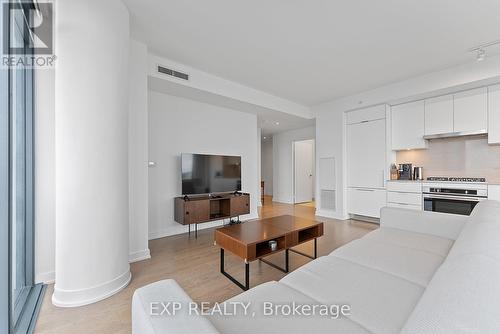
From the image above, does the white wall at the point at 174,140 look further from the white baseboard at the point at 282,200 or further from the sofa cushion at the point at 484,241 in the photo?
the sofa cushion at the point at 484,241

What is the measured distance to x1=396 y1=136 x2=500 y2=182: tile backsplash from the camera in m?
3.61

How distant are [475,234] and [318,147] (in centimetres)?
435

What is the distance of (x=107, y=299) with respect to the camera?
75.3 inches

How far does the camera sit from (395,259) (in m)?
1.60

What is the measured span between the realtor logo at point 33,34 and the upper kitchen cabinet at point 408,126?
5.29 metres

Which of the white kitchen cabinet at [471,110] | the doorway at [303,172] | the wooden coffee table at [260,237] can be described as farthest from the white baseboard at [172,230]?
the white kitchen cabinet at [471,110]

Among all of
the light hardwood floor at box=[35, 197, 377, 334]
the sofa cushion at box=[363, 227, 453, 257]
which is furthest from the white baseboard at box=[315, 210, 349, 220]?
the sofa cushion at box=[363, 227, 453, 257]

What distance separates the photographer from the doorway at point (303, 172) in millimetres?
7188

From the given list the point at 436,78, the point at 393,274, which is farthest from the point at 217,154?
the point at 436,78

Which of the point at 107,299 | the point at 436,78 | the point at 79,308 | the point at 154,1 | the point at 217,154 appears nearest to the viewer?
the point at 79,308

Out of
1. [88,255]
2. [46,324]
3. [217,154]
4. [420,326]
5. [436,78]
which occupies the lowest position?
[46,324]

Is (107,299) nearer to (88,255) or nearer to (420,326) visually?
(88,255)

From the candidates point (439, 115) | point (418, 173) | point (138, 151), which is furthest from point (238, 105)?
point (418, 173)

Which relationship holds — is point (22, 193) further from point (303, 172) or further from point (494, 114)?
point (303, 172)
